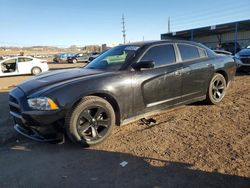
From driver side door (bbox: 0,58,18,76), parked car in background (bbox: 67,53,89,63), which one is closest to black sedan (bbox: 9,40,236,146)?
driver side door (bbox: 0,58,18,76)

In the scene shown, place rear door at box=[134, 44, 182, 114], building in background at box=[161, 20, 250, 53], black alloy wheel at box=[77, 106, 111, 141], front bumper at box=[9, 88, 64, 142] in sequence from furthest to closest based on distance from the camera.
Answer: building in background at box=[161, 20, 250, 53]
rear door at box=[134, 44, 182, 114]
black alloy wheel at box=[77, 106, 111, 141]
front bumper at box=[9, 88, 64, 142]

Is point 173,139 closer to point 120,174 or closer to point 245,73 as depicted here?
point 120,174

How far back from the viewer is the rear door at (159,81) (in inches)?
186

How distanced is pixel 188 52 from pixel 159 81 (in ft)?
4.32

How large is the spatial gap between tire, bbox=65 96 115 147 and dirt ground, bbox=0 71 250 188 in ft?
0.58

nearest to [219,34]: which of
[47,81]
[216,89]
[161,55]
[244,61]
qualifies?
[244,61]

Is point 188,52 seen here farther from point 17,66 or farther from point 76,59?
point 76,59

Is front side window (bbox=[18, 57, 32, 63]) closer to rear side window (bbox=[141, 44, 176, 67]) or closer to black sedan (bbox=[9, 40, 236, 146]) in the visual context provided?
black sedan (bbox=[9, 40, 236, 146])

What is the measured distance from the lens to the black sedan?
3.91 m

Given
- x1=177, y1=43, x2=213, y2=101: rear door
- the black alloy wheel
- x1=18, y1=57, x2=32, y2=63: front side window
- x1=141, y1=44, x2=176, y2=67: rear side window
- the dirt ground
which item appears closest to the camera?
the dirt ground

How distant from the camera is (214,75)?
6270mm

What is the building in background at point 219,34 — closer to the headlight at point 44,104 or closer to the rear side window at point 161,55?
the rear side window at point 161,55

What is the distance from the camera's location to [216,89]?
6371mm

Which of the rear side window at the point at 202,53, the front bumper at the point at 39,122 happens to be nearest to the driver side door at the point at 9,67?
the front bumper at the point at 39,122
